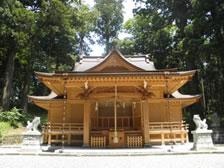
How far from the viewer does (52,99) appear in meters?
17.7

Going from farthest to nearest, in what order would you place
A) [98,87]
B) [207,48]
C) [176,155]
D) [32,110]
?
[32,110] < [207,48] < [98,87] < [176,155]

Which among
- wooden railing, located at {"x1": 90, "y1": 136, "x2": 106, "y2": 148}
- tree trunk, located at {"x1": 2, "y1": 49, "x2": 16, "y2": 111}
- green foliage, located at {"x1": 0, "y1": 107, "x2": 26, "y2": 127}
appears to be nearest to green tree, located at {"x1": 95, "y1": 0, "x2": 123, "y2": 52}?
tree trunk, located at {"x1": 2, "y1": 49, "x2": 16, "y2": 111}

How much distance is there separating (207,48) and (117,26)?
23.3 meters

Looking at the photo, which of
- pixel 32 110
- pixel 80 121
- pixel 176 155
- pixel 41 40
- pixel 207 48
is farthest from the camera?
pixel 32 110

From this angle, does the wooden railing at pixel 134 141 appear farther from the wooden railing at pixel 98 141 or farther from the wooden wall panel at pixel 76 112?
the wooden wall panel at pixel 76 112

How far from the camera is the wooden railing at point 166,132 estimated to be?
618 inches

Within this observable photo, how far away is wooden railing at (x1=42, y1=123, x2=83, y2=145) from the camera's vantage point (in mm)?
15664

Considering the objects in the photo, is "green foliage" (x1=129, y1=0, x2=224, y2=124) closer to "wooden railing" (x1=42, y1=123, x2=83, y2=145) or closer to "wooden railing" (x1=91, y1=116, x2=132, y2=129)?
"wooden railing" (x1=91, y1=116, x2=132, y2=129)

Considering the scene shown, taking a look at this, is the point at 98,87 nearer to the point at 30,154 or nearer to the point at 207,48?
the point at 30,154

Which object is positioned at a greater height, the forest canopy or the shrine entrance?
the forest canopy

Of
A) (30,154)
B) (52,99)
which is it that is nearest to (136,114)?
(52,99)

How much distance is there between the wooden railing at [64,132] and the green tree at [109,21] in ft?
89.2

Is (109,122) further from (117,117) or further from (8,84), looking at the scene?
(8,84)

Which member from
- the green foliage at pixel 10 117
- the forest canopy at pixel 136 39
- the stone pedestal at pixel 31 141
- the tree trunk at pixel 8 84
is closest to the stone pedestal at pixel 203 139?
the stone pedestal at pixel 31 141
